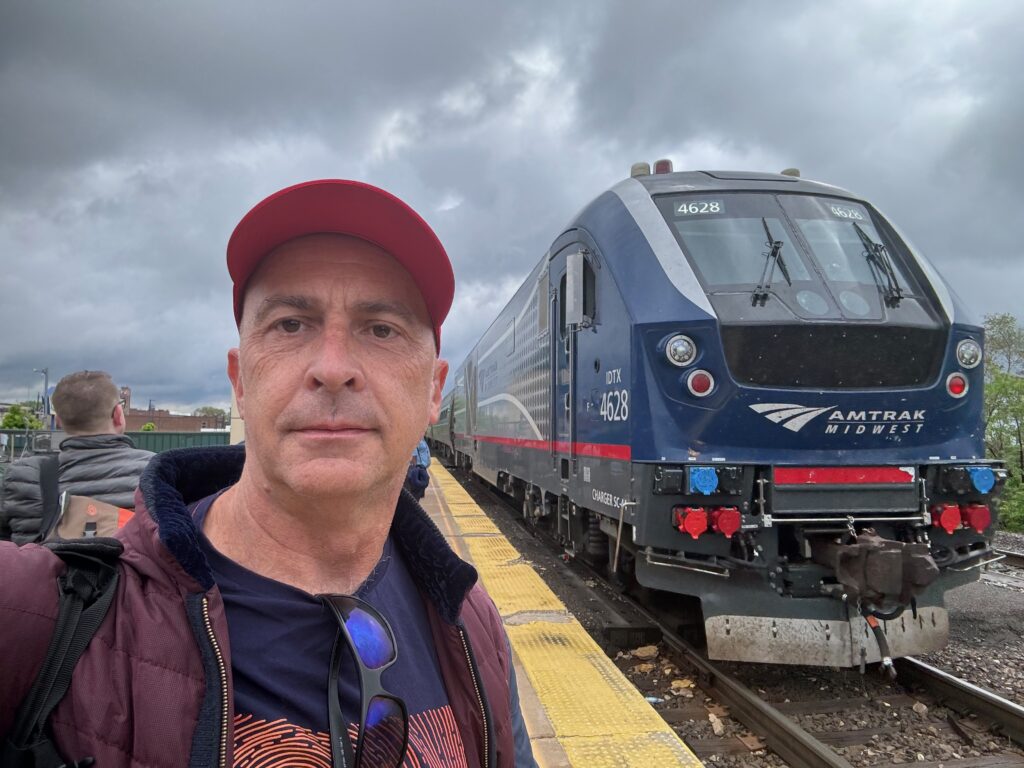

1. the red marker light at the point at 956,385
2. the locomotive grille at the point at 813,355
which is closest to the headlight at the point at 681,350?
the locomotive grille at the point at 813,355

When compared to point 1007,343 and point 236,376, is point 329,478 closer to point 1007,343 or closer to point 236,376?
point 236,376

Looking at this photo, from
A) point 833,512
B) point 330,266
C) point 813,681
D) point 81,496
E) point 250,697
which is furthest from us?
point 813,681

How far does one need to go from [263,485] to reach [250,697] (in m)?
0.37

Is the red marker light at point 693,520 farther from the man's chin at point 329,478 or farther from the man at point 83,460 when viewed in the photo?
the man's chin at point 329,478

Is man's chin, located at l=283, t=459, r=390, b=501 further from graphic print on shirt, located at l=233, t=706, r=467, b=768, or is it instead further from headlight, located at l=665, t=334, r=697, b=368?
headlight, located at l=665, t=334, r=697, b=368

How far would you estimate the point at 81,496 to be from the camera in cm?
302

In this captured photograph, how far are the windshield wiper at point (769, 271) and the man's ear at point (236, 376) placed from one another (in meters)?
3.75

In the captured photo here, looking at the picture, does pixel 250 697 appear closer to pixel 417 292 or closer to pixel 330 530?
pixel 330 530

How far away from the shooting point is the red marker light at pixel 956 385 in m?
4.57

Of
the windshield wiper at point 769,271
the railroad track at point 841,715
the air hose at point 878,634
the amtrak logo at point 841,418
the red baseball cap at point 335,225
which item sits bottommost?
the railroad track at point 841,715

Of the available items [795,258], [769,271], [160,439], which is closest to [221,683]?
[769,271]

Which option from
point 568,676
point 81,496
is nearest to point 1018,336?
point 568,676

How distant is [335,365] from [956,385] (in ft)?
15.4

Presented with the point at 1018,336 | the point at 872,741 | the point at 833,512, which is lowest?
the point at 872,741
